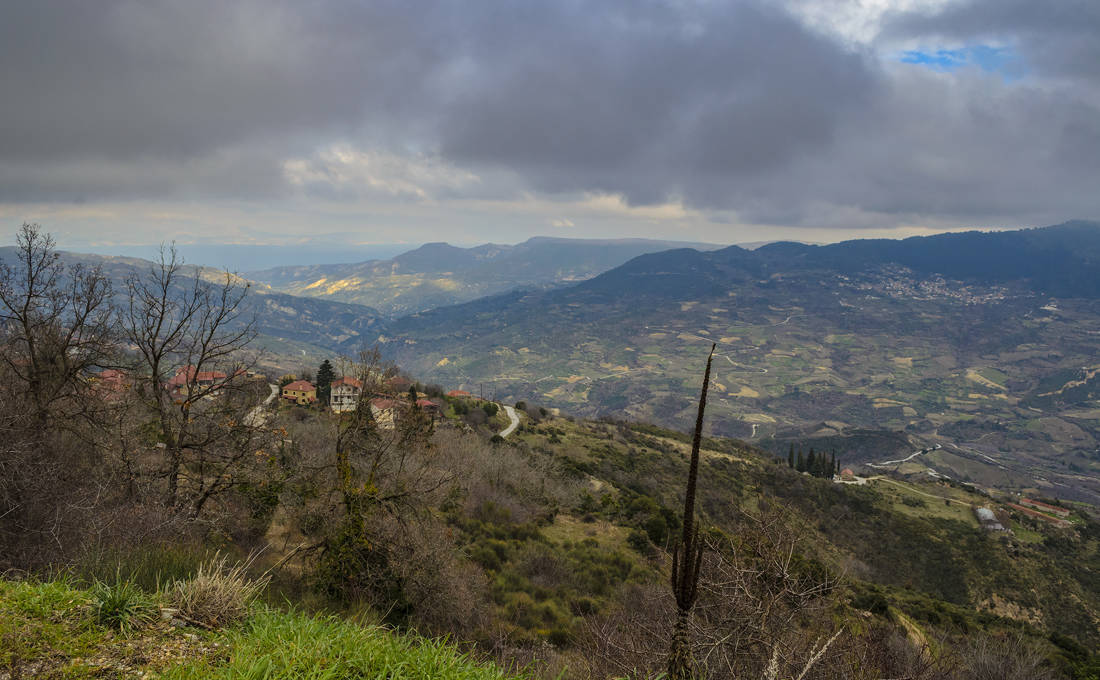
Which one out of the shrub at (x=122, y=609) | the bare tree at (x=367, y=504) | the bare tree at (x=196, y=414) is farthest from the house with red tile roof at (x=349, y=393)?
the shrub at (x=122, y=609)

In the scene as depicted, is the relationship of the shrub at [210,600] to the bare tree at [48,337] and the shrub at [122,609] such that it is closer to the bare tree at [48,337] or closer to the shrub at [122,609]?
the shrub at [122,609]

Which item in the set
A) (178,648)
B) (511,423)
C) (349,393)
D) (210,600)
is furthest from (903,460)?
(178,648)

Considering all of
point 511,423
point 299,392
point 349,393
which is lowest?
point 511,423

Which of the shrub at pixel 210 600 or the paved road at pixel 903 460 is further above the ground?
the shrub at pixel 210 600

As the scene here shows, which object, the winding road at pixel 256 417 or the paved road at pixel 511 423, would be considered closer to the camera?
the winding road at pixel 256 417

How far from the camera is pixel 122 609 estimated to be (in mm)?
3902

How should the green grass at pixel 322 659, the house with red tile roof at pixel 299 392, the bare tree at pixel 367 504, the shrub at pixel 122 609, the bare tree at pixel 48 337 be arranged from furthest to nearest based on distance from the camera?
the house with red tile roof at pixel 299 392
the bare tree at pixel 48 337
the bare tree at pixel 367 504
the shrub at pixel 122 609
the green grass at pixel 322 659

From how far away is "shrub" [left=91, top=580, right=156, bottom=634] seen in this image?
380cm

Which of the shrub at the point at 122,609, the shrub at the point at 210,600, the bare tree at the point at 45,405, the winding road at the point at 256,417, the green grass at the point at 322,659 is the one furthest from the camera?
the winding road at the point at 256,417

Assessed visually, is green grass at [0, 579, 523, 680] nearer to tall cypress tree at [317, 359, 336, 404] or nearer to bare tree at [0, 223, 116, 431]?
bare tree at [0, 223, 116, 431]

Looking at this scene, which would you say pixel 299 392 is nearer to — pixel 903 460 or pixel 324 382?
pixel 324 382

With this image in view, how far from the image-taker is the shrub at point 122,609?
3797 millimetres

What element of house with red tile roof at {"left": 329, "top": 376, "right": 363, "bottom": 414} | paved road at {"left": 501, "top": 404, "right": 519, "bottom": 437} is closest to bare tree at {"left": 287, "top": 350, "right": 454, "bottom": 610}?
house with red tile roof at {"left": 329, "top": 376, "right": 363, "bottom": 414}

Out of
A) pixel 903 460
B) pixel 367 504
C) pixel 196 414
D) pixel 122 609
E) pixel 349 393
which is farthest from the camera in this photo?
pixel 903 460
